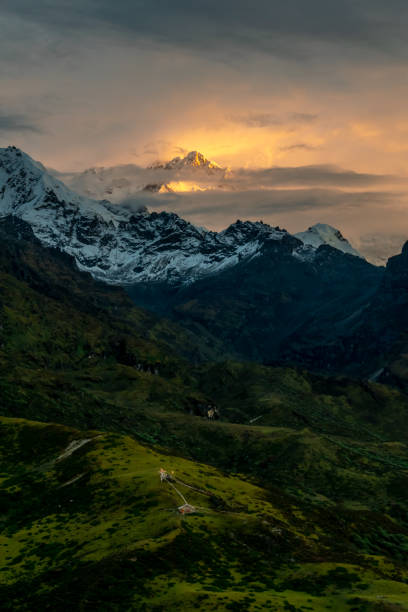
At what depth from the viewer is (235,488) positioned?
488ft

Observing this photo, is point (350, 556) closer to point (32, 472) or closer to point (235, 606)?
point (235, 606)

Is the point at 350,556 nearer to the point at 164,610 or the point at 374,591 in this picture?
the point at 374,591

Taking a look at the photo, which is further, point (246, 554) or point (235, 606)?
point (246, 554)

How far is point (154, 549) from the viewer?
8600cm

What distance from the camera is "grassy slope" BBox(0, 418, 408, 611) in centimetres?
7462

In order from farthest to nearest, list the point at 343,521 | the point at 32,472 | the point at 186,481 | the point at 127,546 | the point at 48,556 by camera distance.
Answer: the point at 343,521
the point at 32,472
the point at 186,481
the point at 48,556
the point at 127,546

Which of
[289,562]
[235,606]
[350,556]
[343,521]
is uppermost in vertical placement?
[235,606]

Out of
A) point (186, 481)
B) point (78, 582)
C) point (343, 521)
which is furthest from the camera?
point (343, 521)

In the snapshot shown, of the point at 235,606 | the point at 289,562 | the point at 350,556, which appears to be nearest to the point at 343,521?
the point at 350,556

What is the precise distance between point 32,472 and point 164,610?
78821 mm

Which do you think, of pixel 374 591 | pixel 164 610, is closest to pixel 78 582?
pixel 164 610

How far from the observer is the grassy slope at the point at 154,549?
245 feet

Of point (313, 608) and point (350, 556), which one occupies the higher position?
point (313, 608)

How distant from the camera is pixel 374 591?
79062 mm
